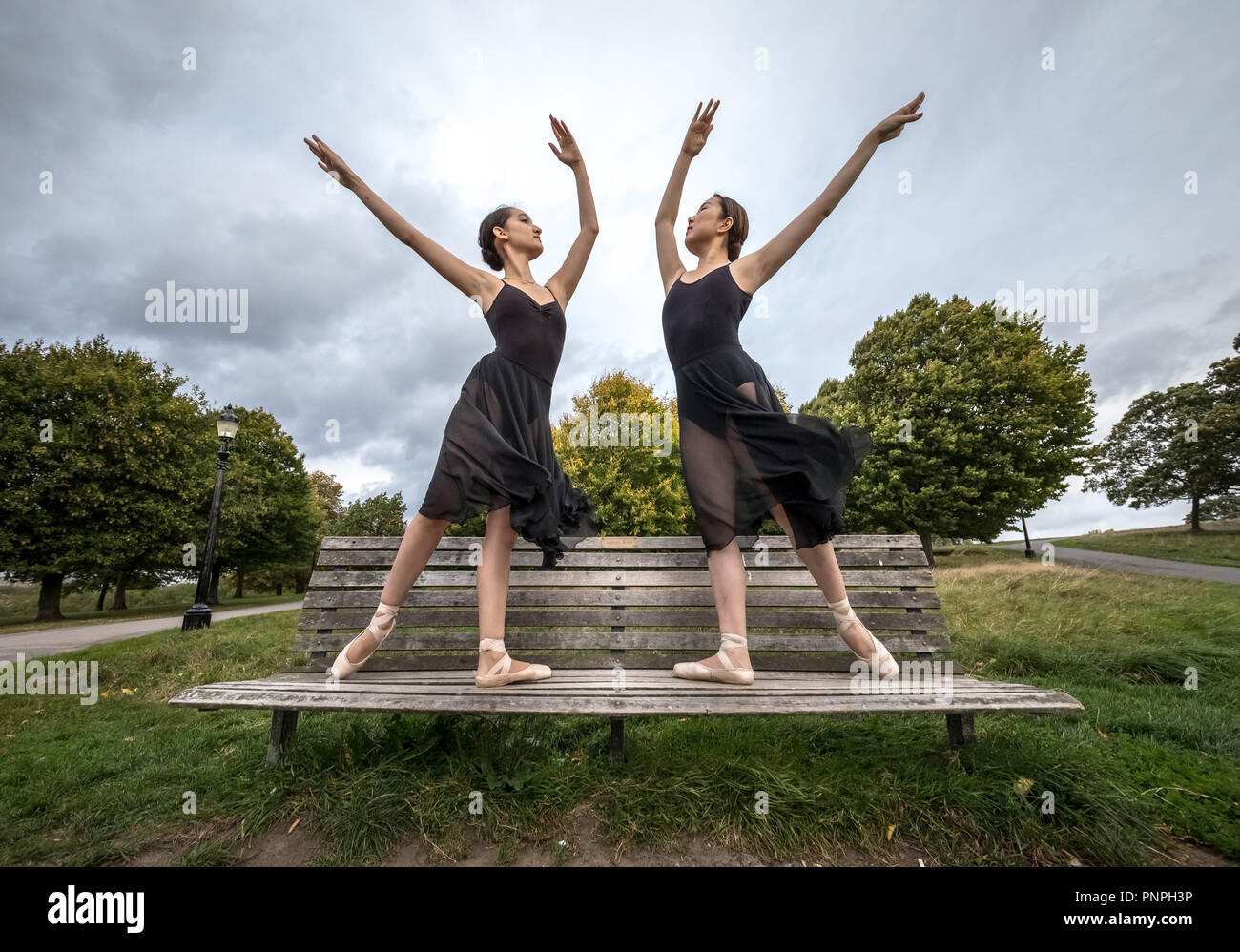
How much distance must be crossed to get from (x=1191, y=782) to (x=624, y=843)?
2.47 meters

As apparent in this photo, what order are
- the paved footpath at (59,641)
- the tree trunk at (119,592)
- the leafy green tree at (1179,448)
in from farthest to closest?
the leafy green tree at (1179,448) < the tree trunk at (119,592) < the paved footpath at (59,641)

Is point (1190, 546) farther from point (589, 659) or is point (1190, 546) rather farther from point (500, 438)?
point (500, 438)

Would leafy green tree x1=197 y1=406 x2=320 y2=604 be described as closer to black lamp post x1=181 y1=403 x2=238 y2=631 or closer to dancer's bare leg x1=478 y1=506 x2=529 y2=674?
black lamp post x1=181 y1=403 x2=238 y2=631

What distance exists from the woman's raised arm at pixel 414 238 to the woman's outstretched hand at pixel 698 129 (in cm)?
126

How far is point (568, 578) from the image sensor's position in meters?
2.87

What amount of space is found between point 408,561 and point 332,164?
189cm

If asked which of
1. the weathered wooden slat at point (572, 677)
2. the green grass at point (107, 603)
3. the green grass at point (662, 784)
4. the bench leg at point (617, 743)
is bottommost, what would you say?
the green grass at point (107, 603)

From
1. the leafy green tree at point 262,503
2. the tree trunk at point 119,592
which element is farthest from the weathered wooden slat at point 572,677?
the tree trunk at point 119,592

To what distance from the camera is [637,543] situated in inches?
120

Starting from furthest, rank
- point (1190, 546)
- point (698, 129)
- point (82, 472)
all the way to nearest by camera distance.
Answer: point (1190, 546), point (82, 472), point (698, 129)

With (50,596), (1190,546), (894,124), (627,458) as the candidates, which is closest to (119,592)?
(50,596)

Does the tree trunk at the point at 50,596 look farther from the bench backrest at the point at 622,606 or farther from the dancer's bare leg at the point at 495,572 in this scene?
the dancer's bare leg at the point at 495,572

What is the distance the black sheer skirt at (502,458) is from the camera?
7.28 feet
